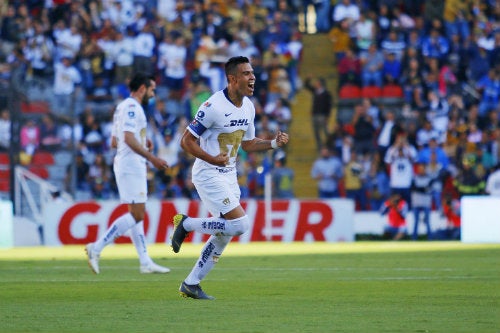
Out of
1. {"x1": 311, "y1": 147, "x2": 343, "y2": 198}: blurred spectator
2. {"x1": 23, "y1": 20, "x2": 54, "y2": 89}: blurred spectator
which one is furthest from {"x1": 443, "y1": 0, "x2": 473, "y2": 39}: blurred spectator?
{"x1": 23, "y1": 20, "x2": 54, "y2": 89}: blurred spectator

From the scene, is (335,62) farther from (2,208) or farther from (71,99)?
(2,208)

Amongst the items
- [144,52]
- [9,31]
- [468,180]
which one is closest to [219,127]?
[468,180]

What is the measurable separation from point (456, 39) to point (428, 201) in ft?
22.5

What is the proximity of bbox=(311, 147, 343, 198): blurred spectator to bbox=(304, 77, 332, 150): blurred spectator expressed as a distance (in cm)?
98

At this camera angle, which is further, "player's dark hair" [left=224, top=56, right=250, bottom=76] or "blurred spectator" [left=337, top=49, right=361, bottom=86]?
"blurred spectator" [left=337, top=49, right=361, bottom=86]

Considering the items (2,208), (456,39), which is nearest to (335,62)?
(456,39)

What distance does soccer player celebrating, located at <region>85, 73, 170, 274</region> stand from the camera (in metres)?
15.1

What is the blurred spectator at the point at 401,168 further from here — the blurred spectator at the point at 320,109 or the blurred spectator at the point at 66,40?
the blurred spectator at the point at 66,40

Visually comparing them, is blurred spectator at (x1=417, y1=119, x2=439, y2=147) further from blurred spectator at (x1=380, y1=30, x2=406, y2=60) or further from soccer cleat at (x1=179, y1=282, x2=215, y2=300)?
soccer cleat at (x1=179, y1=282, x2=215, y2=300)

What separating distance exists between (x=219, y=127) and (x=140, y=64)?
18.6 m

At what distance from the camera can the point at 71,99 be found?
1045 inches

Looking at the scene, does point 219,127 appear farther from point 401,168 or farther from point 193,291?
point 401,168

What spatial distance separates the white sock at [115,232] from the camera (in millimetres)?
15033

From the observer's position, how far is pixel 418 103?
29094 millimetres
